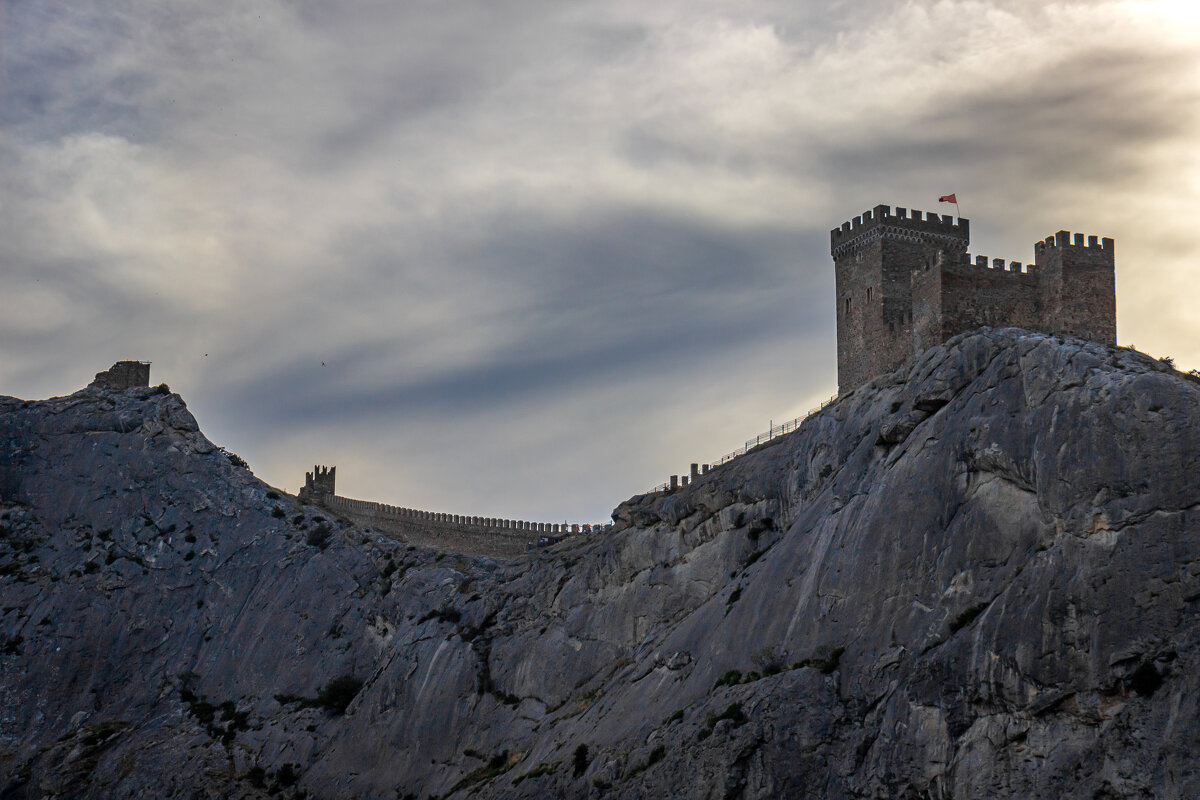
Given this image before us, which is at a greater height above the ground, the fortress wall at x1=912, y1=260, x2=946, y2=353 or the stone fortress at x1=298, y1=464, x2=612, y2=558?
the fortress wall at x1=912, y1=260, x2=946, y2=353

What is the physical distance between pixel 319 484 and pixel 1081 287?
71.8 meters

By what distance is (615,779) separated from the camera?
5481 centimetres

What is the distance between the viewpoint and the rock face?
43719 millimetres

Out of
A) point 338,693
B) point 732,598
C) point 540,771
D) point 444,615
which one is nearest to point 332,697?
point 338,693

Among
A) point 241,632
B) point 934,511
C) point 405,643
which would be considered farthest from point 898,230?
point 241,632

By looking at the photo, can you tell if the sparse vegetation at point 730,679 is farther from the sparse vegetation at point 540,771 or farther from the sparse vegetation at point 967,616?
the sparse vegetation at point 967,616

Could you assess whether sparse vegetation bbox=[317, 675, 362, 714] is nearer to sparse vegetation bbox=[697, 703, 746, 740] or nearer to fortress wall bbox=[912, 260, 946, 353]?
sparse vegetation bbox=[697, 703, 746, 740]

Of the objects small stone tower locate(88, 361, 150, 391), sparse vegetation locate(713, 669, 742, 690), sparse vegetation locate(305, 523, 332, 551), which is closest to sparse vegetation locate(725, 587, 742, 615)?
sparse vegetation locate(713, 669, 742, 690)

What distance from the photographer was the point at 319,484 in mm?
113688

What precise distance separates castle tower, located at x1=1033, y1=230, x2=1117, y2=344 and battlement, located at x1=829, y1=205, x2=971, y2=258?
13.2m

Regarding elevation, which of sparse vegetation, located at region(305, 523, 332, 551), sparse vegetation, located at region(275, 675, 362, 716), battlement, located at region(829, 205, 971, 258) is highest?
battlement, located at region(829, 205, 971, 258)

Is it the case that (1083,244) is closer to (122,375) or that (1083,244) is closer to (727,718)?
(727,718)

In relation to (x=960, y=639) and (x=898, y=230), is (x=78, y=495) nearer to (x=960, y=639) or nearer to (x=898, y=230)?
(x=898, y=230)

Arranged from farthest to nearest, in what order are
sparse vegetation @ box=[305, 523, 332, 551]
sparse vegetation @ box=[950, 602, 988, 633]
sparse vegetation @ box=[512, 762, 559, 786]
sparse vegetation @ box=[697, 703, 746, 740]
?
sparse vegetation @ box=[305, 523, 332, 551], sparse vegetation @ box=[512, 762, 559, 786], sparse vegetation @ box=[697, 703, 746, 740], sparse vegetation @ box=[950, 602, 988, 633]
